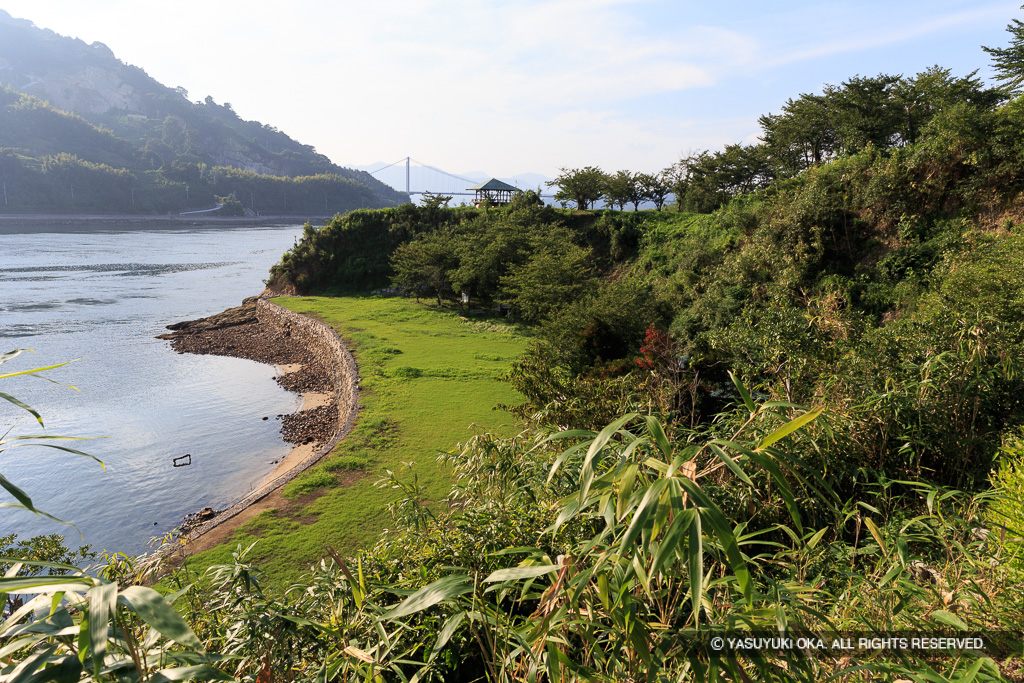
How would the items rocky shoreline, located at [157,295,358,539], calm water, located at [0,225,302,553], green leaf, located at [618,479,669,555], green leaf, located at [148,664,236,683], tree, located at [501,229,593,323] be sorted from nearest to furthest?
green leaf, located at [618,479,669,555]
green leaf, located at [148,664,236,683]
rocky shoreline, located at [157,295,358,539]
calm water, located at [0,225,302,553]
tree, located at [501,229,593,323]

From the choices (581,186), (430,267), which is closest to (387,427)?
(430,267)

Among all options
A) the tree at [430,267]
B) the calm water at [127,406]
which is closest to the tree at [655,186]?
the tree at [430,267]

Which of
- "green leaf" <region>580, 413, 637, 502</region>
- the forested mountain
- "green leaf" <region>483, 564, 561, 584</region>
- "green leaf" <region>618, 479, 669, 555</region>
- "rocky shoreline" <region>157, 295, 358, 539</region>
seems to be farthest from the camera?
the forested mountain

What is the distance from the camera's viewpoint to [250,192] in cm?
10138

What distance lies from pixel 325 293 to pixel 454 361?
21446mm

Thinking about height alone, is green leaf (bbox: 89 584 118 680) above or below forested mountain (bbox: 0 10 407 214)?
below

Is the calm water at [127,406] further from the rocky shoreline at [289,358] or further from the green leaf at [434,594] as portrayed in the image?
the green leaf at [434,594]

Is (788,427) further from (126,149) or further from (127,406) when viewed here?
(126,149)

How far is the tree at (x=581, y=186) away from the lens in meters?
37.2

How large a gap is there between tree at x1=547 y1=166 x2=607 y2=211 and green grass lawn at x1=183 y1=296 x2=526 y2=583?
16408 millimetres

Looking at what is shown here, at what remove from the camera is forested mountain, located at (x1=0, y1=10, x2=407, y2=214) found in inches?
3078

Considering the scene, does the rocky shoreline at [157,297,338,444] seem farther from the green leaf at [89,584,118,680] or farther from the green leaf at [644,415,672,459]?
the green leaf at [644,415,672,459]

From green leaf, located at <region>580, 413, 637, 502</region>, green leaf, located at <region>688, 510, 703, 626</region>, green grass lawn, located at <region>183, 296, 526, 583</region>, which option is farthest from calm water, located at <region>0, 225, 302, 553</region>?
green leaf, located at <region>688, 510, 703, 626</region>

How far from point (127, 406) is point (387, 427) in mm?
11725
